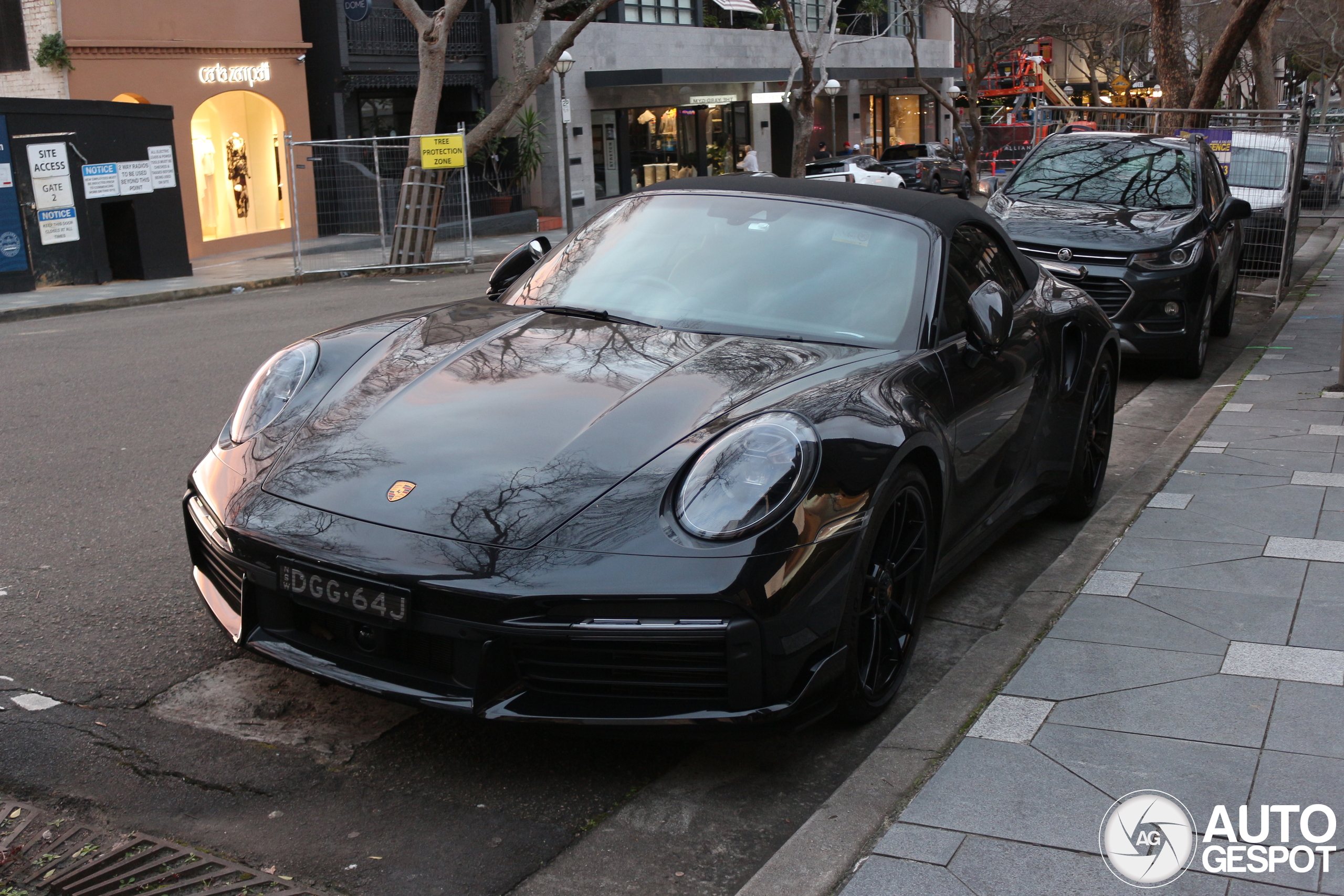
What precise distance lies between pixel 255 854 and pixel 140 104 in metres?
17.4

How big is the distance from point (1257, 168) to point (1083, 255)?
16.9ft

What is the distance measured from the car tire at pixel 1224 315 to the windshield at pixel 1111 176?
1241 millimetres

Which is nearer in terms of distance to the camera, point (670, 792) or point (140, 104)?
point (670, 792)

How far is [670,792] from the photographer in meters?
3.31

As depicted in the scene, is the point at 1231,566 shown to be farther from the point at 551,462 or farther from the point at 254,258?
the point at 254,258

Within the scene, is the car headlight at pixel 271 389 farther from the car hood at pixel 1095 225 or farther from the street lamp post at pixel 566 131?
the street lamp post at pixel 566 131

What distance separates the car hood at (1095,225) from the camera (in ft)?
30.4

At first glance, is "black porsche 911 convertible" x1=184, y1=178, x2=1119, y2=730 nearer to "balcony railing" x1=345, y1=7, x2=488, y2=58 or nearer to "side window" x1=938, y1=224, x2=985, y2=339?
"side window" x1=938, y1=224, x2=985, y2=339

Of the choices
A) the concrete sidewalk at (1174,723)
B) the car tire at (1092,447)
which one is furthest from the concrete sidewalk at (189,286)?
the concrete sidewalk at (1174,723)

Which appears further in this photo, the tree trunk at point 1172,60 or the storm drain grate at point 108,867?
the tree trunk at point 1172,60

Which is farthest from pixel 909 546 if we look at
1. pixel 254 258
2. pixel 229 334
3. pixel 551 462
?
pixel 254 258

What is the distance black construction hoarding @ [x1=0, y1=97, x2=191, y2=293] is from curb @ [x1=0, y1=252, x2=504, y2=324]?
1370 mm

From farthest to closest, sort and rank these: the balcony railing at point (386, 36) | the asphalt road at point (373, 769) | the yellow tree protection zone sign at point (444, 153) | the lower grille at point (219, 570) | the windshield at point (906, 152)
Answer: the windshield at point (906, 152), the balcony railing at point (386, 36), the yellow tree protection zone sign at point (444, 153), the lower grille at point (219, 570), the asphalt road at point (373, 769)

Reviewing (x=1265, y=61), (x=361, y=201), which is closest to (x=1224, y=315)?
(x=361, y=201)
